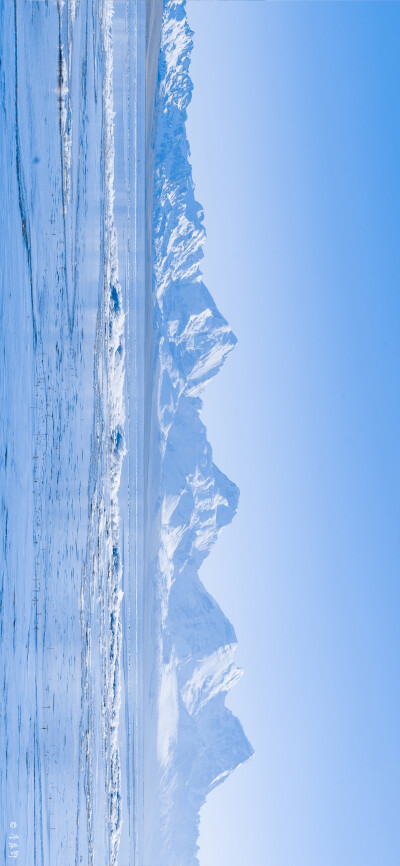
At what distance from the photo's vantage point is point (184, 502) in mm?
14555

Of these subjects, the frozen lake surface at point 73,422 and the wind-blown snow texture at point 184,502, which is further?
the wind-blown snow texture at point 184,502

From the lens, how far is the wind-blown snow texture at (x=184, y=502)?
13016mm

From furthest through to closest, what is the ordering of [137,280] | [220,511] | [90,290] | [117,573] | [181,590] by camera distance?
1. [220,511]
2. [181,590]
3. [137,280]
4. [117,573]
5. [90,290]

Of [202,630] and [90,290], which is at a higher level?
[90,290]

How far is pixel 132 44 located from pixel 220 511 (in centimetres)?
1191

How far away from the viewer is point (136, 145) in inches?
316

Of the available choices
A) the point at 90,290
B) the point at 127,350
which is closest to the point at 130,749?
the point at 127,350

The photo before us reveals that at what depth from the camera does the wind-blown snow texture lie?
512 inches

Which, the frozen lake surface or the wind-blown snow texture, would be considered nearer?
the frozen lake surface

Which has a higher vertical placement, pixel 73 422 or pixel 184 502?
pixel 73 422

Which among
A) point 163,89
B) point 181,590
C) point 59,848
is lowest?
point 181,590

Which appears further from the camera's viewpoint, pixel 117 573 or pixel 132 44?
pixel 132 44

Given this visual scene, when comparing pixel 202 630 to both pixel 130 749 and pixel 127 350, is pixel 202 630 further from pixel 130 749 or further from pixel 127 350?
pixel 127 350

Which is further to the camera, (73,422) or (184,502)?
(184,502)
